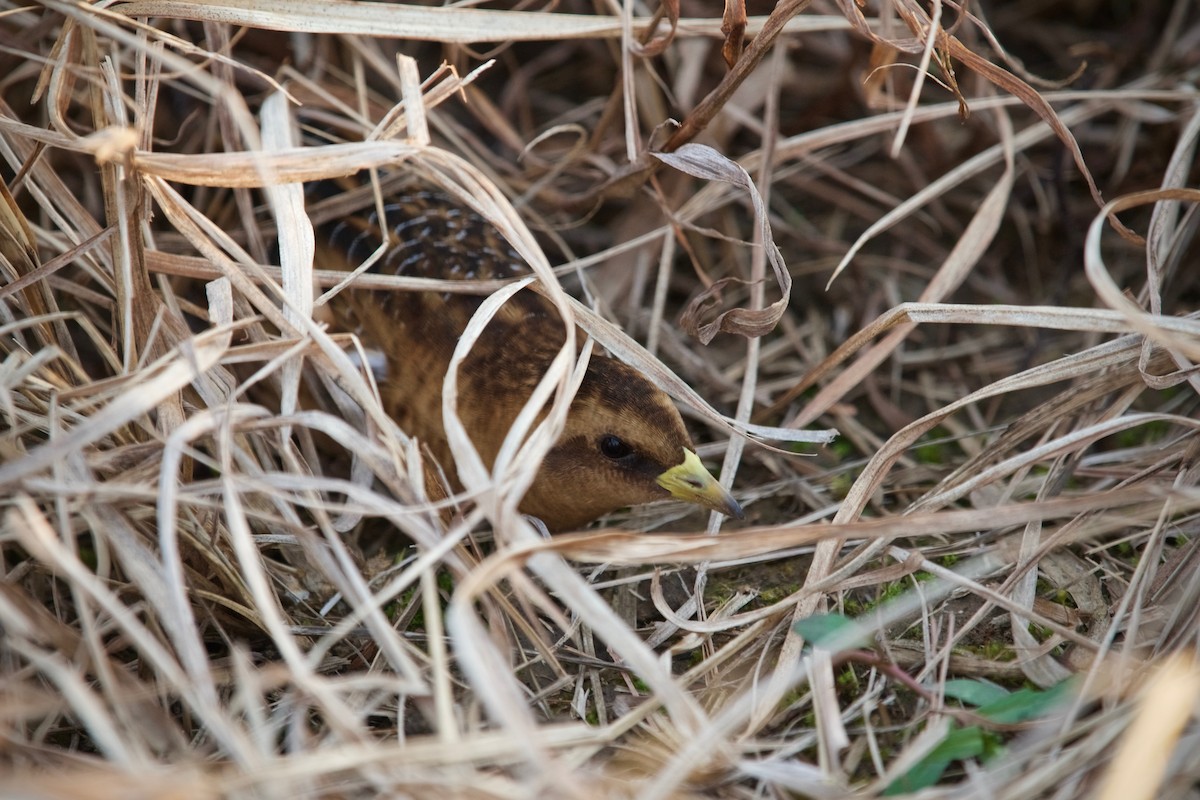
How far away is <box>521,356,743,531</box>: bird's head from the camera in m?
2.63

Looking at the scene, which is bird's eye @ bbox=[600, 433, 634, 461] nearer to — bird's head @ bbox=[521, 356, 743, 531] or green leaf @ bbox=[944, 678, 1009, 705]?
bird's head @ bbox=[521, 356, 743, 531]

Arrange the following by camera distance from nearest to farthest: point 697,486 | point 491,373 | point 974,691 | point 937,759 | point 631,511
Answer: point 937,759 → point 974,691 → point 697,486 → point 491,373 → point 631,511

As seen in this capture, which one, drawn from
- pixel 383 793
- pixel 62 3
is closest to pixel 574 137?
pixel 62 3

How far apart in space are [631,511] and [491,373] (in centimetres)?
60

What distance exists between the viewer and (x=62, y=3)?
216 cm

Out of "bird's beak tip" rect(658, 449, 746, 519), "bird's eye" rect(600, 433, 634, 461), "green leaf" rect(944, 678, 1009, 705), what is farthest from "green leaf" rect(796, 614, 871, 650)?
"bird's eye" rect(600, 433, 634, 461)

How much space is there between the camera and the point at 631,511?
309 centimetres

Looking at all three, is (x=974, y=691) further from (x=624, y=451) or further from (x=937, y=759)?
(x=624, y=451)

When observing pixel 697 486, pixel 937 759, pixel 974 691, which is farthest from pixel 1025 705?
pixel 697 486

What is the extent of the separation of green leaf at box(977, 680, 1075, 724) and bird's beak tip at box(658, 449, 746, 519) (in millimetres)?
784

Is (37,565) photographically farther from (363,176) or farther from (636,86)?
(636,86)

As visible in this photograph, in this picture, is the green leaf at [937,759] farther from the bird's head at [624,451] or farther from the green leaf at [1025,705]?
the bird's head at [624,451]

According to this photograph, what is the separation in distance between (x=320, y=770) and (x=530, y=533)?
1.88 feet

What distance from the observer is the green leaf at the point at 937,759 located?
1929 mm
